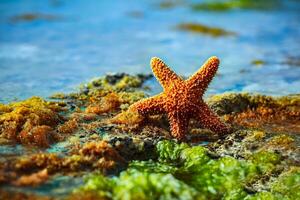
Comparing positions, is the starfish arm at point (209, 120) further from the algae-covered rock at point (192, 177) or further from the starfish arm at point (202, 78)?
the algae-covered rock at point (192, 177)

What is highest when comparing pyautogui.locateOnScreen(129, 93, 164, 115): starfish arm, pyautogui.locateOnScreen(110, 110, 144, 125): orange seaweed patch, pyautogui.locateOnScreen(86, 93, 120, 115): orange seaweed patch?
pyautogui.locateOnScreen(86, 93, 120, 115): orange seaweed patch

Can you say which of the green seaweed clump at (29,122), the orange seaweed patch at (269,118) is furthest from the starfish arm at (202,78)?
the green seaweed clump at (29,122)

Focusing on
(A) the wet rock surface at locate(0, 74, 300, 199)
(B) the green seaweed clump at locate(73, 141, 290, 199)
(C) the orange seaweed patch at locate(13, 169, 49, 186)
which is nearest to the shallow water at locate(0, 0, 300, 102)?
(A) the wet rock surface at locate(0, 74, 300, 199)

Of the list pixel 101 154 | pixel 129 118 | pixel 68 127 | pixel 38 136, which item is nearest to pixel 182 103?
pixel 129 118

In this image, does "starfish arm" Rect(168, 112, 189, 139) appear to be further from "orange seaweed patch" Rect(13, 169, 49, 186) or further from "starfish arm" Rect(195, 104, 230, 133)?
"orange seaweed patch" Rect(13, 169, 49, 186)

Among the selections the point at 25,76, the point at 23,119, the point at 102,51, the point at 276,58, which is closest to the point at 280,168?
the point at 23,119

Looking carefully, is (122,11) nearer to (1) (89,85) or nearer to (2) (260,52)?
(2) (260,52)
